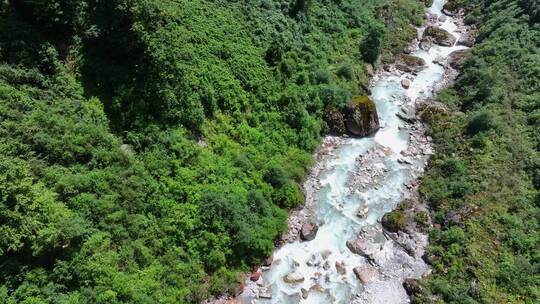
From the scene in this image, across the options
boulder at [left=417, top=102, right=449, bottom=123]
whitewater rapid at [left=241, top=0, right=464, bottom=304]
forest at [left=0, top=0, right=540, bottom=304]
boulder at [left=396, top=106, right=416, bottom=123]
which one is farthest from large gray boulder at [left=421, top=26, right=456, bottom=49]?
boulder at [left=396, top=106, right=416, bottom=123]

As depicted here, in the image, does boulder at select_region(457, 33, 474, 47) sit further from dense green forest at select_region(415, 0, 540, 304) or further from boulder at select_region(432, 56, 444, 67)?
boulder at select_region(432, 56, 444, 67)

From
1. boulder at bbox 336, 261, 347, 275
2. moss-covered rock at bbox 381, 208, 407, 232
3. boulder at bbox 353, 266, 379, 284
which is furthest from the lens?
moss-covered rock at bbox 381, 208, 407, 232

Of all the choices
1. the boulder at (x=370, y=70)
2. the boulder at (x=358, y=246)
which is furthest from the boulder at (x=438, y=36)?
the boulder at (x=358, y=246)

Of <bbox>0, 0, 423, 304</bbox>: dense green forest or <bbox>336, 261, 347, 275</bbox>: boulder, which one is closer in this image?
<bbox>0, 0, 423, 304</bbox>: dense green forest

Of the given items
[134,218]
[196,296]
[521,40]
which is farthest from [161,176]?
[521,40]

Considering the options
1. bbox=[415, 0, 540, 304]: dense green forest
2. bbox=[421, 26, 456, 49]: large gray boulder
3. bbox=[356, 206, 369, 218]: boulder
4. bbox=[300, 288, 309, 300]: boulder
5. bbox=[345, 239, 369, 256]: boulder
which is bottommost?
bbox=[300, 288, 309, 300]: boulder

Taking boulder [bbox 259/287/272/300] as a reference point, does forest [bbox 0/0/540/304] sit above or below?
above

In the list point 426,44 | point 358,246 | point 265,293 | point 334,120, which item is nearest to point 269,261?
point 265,293

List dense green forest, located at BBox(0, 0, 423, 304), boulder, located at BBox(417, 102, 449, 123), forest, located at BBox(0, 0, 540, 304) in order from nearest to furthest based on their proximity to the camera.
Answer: dense green forest, located at BBox(0, 0, 423, 304) < forest, located at BBox(0, 0, 540, 304) < boulder, located at BBox(417, 102, 449, 123)
